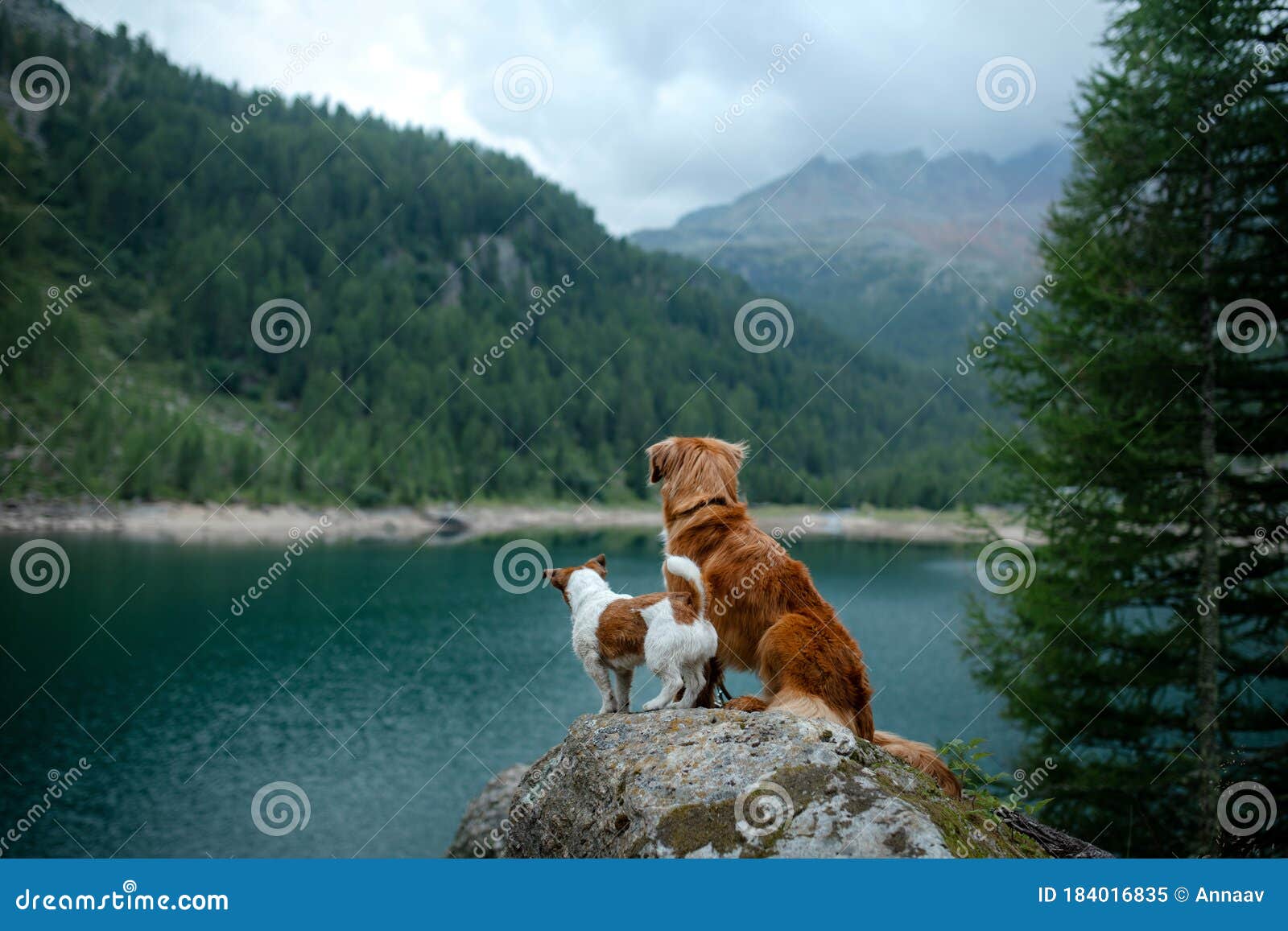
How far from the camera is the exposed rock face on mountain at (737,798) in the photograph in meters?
3.15

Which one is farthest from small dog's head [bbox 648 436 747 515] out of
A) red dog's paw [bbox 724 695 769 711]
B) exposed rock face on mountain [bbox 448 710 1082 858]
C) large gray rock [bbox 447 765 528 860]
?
large gray rock [bbox 447 765 528 860]

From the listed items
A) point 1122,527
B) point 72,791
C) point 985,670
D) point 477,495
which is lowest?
point 72,791

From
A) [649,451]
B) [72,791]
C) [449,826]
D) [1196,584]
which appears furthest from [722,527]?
[72,791]

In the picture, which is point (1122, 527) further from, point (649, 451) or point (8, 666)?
point (8, 666)

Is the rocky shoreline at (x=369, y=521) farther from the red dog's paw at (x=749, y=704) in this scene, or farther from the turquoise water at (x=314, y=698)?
the red dog's paw at (x=749, y=704)

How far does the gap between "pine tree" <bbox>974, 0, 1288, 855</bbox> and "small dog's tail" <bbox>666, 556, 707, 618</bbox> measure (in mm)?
10059

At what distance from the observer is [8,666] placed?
35531 mm

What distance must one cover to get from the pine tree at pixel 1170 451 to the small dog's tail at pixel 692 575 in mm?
10059

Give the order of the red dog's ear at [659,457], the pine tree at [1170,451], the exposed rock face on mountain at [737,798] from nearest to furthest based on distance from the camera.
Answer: the exposed rock face on mountain at [737,798], the red dog's ear at [659,457], the pine tree at [1170,451]

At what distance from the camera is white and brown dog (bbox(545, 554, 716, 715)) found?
14.1ft

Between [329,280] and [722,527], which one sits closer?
[722,527]

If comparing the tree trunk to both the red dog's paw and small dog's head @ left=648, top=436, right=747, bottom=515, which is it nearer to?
small dog's head @ left=648, top=436, right=747, bottom=515

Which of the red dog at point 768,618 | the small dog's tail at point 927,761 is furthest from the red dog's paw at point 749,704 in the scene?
the small dog's tail at point 927,761

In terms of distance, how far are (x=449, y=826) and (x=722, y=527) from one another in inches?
880
